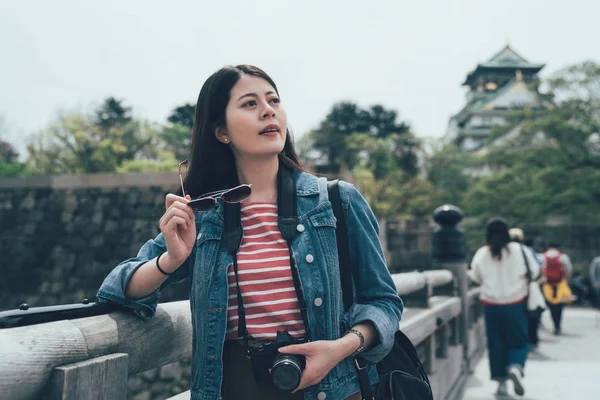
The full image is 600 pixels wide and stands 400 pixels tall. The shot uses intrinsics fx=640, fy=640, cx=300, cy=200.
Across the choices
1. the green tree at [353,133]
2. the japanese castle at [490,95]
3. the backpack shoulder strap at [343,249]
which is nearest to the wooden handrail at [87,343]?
the backpack shoulder strap at [343,249]

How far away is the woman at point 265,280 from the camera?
1.56 m

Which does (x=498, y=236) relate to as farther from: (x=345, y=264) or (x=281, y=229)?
(x=281, y=229)

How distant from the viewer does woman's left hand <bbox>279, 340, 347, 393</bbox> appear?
58.4 inches

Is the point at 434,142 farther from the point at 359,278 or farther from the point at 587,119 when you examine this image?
the point at 359,278

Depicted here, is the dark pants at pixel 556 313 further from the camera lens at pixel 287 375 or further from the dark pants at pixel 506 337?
the camera lens at pixel 287 375

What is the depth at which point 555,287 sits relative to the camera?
10883 mm

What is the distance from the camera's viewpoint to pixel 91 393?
1290 millimetres

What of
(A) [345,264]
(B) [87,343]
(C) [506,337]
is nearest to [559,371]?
(C) [506,337]

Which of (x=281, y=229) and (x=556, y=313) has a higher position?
(x=281, y=229)

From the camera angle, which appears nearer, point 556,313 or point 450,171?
point 556,313

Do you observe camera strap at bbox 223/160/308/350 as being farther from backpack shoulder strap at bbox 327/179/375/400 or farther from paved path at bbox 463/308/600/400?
paved path at bbox 463/308/600/400

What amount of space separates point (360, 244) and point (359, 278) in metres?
0.09

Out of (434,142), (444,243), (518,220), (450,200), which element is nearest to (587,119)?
(518,220)

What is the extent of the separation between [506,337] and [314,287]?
4.98 m
